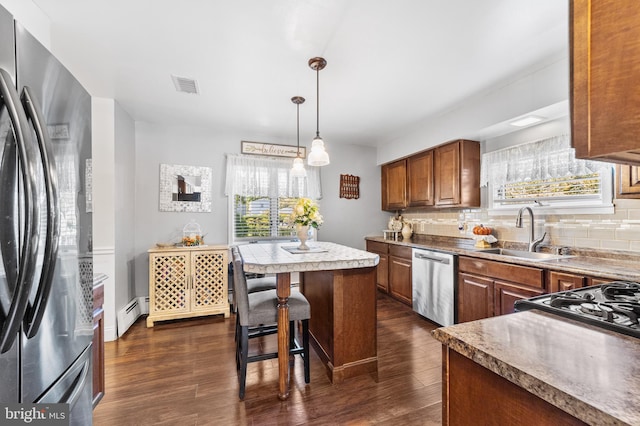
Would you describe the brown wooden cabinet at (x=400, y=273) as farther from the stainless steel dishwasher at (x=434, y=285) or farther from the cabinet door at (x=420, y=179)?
the cabinet door at (x=420, y=179)

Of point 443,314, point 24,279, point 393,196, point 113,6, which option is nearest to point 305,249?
point 443,314

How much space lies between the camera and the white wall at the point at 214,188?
357 centimetres

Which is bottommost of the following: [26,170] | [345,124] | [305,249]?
[305,249]

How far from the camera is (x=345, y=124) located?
148 inches

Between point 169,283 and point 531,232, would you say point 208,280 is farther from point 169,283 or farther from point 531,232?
point 531,232

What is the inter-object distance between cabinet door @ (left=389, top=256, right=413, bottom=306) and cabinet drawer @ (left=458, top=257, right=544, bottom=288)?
2.80ft

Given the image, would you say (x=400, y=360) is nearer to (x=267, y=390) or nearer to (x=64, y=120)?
(x=267, y=390)

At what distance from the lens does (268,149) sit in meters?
4.16

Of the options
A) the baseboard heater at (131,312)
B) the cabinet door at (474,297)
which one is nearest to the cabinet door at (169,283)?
the baseboard heater at (131,312)

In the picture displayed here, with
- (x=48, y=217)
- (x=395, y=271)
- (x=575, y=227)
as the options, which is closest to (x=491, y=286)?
(x=575, y=227)

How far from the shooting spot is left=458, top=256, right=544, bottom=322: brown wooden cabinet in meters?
2.20

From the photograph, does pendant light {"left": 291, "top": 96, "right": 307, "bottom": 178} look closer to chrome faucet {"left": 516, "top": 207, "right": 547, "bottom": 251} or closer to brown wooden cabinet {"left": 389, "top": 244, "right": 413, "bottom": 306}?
brown wooden cabinet {"left": 389, "top": 244, "right": 413, "bottom": 306}

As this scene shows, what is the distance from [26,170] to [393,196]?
428cm

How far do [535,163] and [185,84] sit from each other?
3549 mm
